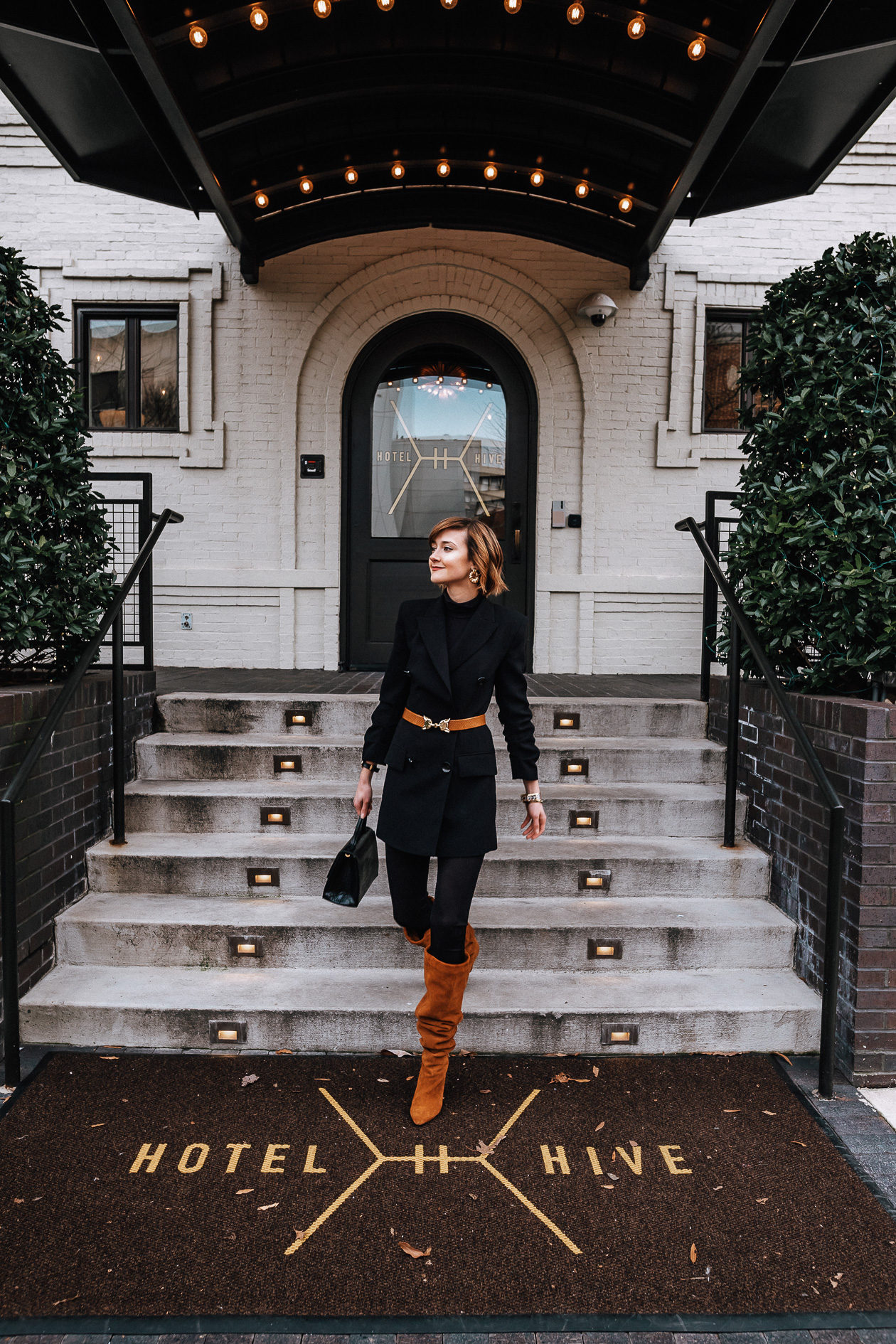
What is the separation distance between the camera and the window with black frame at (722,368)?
22.8ft

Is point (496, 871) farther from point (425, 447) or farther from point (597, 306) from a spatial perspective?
point (597, 306)

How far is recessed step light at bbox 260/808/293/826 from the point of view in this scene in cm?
391

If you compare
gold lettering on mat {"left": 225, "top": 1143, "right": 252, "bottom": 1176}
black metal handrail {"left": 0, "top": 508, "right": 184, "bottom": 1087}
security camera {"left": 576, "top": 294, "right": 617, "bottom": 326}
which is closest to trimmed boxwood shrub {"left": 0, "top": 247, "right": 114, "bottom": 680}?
black metal handrail {"left": 0, "top": 508, "right": 184, "bottom": 1087}

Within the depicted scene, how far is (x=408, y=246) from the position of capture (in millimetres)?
6641

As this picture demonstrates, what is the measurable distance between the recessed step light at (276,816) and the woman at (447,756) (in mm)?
1247

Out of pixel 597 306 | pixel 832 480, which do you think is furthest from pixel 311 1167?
pixel 597 306

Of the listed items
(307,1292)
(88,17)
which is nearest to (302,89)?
(88,17)

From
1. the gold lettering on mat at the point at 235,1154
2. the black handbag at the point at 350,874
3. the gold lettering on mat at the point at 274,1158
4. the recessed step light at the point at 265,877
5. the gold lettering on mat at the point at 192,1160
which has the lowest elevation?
the gold lettering on mat at the point at 192,1160

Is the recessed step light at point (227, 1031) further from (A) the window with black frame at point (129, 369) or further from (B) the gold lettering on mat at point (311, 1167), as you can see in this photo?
(A) the window with black frame at point (129, 369)

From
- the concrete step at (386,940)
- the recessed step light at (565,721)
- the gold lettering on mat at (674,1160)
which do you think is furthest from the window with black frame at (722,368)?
the gold lettering on mat at (674,1160)

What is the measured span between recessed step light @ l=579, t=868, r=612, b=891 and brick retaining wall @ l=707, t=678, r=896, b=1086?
2.49 ft

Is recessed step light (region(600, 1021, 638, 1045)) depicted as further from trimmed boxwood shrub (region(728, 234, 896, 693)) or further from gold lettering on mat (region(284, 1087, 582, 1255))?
trimmed boxwood shrub (region(728, 234, 896, 693))

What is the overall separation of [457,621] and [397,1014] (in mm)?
1456

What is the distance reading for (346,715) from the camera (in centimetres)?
457
